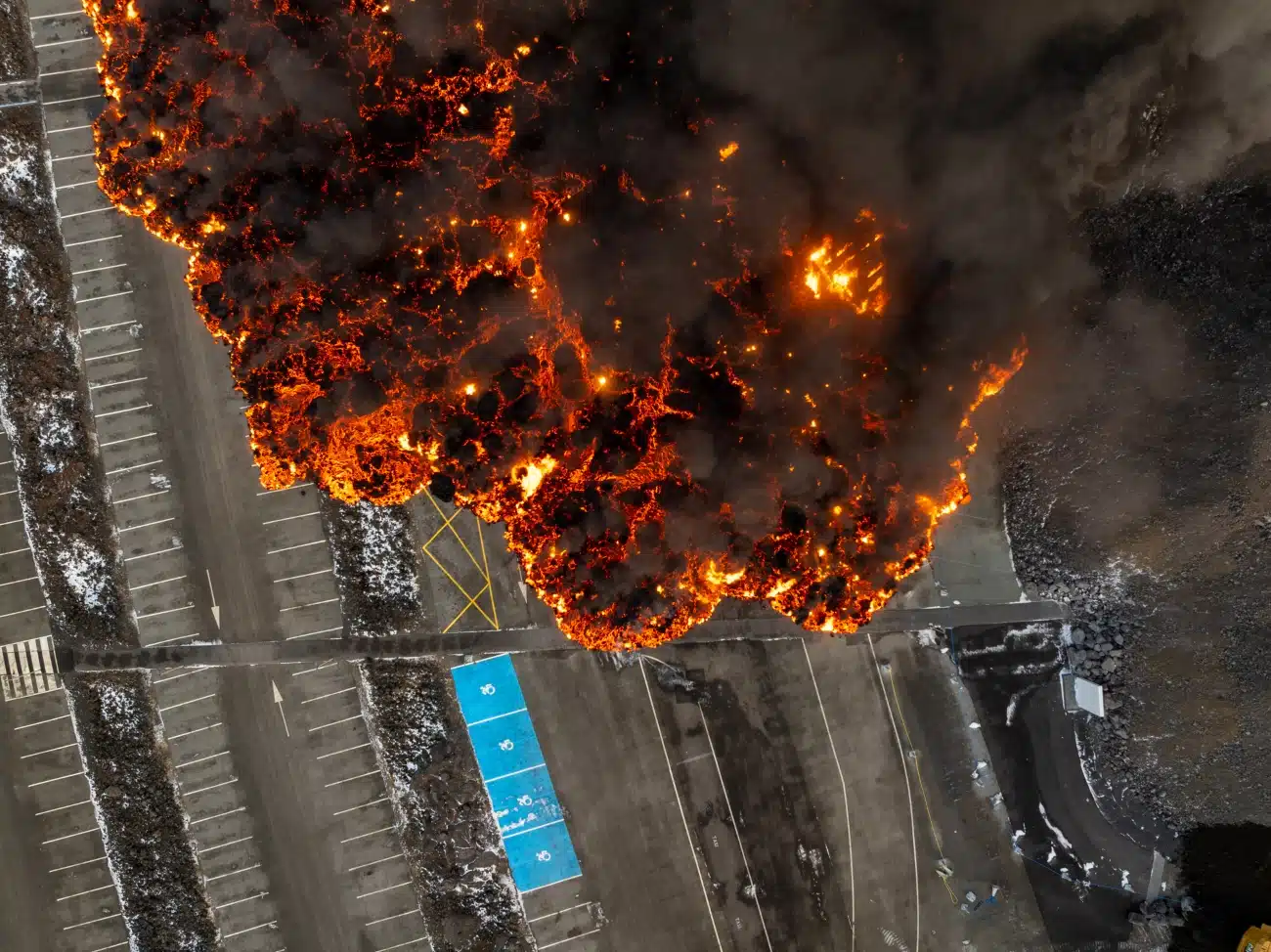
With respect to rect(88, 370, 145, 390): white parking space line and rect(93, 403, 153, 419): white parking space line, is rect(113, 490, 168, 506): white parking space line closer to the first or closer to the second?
rect(93, 403, 153, 419): white parking space line

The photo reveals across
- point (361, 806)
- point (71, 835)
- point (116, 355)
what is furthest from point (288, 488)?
point (71, 835)

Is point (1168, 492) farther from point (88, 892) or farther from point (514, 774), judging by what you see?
point (88, 892)

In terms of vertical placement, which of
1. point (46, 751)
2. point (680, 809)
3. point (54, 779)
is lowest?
point (680, 809)

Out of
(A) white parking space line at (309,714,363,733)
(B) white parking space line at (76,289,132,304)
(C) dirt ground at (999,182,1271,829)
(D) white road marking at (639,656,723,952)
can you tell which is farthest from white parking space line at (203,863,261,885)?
(C) dirt ground at (999,182,1271,829)

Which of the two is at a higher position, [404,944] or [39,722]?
[39,722]

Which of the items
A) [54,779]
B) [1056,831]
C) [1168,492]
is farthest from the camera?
[54,779]
